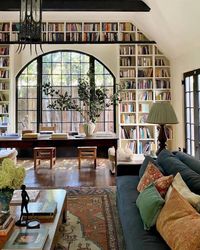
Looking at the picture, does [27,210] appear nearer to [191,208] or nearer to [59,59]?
[191,208]

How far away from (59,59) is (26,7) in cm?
466

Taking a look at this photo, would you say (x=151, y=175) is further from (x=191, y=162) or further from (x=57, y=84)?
(x=57, y=84)

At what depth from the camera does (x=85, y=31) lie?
726 cm

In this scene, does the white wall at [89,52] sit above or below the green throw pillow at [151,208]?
above

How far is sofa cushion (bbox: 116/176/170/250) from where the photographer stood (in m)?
1.82

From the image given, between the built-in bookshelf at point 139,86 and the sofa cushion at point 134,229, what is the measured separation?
429 cm

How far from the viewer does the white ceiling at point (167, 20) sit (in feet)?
15.8

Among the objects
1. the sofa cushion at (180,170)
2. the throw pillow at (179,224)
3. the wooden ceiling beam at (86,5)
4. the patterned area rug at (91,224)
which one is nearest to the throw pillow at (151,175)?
the sofa cushion at (180,170)

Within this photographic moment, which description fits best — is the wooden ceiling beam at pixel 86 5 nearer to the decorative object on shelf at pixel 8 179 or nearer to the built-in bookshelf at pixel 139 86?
the built-in bookshelf at pixel 139 86

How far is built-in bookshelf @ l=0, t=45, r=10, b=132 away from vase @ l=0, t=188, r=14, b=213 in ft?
17.1

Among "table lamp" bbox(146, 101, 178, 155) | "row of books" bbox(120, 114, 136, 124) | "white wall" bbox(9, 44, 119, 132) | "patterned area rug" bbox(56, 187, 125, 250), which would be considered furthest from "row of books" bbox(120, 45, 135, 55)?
"patterned area rug" bbox(56, 187, 125, 250)

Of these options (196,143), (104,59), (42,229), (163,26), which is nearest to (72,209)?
(42,229)

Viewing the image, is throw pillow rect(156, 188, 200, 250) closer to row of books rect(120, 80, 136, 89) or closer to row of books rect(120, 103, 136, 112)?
row of books rect(120, 103, 136, 112)

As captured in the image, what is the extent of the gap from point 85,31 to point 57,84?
1.56m
